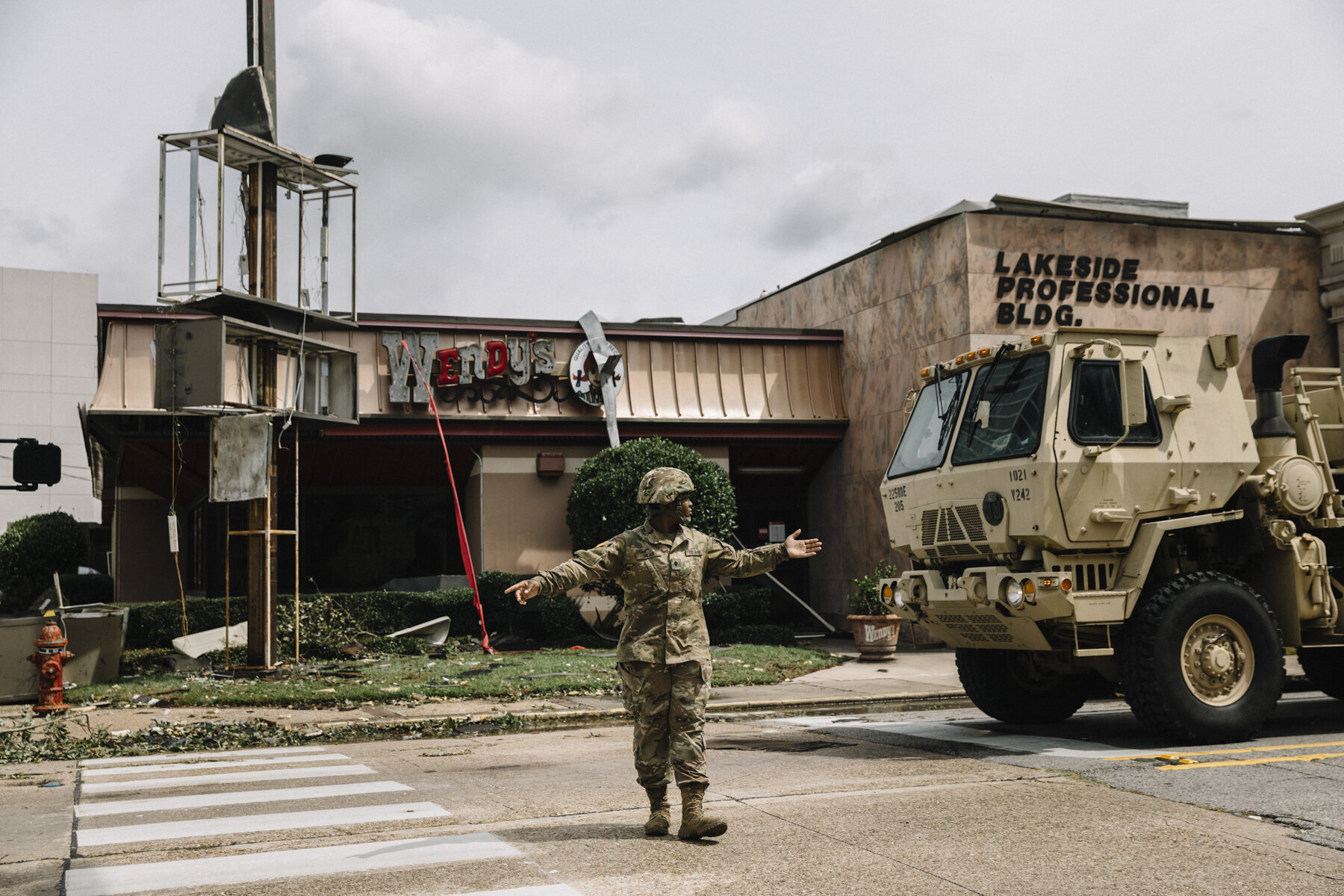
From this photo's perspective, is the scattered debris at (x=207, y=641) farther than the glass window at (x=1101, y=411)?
Yes

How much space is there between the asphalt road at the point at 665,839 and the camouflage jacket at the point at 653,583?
3.21 ft

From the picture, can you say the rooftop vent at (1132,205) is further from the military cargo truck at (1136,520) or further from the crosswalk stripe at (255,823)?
the crosswalk stripe at (255,823)

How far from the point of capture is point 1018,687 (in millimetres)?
10047

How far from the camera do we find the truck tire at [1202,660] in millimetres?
8336

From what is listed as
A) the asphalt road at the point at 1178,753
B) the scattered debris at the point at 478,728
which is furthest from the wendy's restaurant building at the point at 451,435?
the asphalt road at the point at 1178,753

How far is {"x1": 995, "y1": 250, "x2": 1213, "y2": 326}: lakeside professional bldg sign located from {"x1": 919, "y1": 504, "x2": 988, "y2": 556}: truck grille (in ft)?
33.2

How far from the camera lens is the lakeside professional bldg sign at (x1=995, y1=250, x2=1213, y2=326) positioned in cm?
1880

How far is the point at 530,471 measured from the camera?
67.7 ft

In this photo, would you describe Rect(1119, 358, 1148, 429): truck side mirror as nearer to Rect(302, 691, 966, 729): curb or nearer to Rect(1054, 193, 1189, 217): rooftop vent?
Rect(302, 691, 966, 729): curb

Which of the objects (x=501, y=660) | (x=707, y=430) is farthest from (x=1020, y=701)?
(x=707, y=430)

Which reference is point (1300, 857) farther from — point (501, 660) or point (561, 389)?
point (561, 389)

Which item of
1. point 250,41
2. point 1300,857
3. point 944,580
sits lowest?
point 1300,857

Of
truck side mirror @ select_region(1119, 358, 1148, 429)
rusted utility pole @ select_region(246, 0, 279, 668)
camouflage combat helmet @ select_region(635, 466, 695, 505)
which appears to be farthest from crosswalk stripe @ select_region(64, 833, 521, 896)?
rusted utility pole @ select_region(246, 0, 279, 668)

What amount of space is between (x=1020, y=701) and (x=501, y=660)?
8.31 metres
